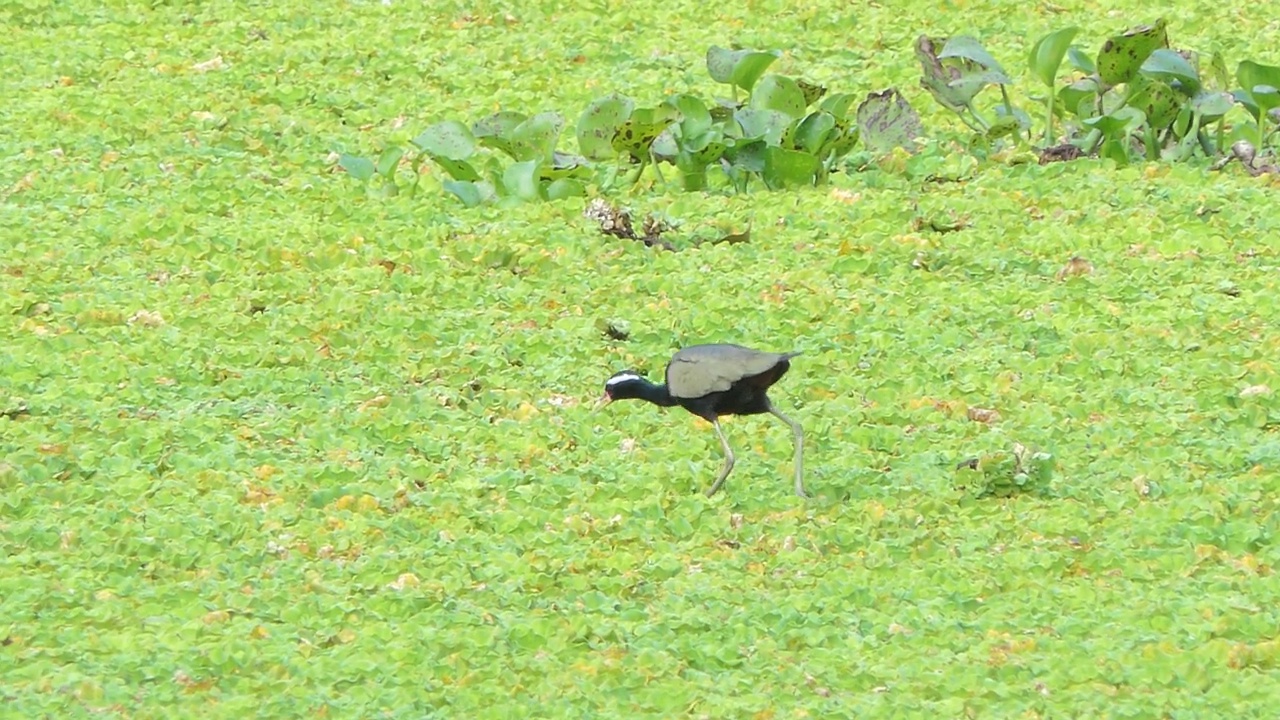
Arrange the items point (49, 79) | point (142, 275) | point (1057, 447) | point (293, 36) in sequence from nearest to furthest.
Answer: point (1057, 447)
point (142, 275)
point (49, 79)
point (293, 36)

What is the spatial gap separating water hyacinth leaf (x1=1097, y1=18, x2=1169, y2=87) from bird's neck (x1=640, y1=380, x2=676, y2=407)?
131 inches

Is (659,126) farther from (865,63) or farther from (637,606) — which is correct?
(637,606)

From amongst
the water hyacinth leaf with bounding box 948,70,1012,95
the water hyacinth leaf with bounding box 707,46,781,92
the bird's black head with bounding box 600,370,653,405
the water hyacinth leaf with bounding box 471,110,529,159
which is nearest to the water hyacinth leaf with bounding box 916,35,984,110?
the water hyacinth leaf with bounding box 948,70,1012,95

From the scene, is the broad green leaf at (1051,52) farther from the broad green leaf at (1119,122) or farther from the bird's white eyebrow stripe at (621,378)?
the bird's white eyebrow stripe at (621,378)

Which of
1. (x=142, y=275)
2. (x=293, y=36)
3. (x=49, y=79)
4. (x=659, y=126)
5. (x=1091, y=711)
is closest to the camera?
(x=1091, y=711)

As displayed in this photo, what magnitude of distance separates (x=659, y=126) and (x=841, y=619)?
378 cm

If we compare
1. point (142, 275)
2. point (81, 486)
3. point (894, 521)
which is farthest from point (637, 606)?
point (142, 275)

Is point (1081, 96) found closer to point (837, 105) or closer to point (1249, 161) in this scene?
point (1249, 161)

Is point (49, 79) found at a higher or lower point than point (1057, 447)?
lower

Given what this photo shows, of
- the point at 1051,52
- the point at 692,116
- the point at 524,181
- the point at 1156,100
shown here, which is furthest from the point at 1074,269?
the point at 524,181

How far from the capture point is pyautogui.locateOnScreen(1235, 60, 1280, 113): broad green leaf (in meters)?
8.04

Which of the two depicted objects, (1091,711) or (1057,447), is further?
(1057,447)

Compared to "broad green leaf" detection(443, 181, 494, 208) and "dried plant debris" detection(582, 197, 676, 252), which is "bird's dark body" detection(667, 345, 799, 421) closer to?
"dried plant debris" detection(582, 197, 676, 252)

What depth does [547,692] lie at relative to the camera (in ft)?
13.9
